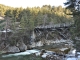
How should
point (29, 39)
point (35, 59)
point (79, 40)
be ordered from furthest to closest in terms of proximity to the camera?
point (29, 39) → point (35, 59) → point (79, 40)

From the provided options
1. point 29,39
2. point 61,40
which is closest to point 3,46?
point 29,39

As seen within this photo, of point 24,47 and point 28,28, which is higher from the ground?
point 28,28

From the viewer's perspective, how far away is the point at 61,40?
65.9 meters

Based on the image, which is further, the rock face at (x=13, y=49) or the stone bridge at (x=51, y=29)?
the stone bridge at (x=51, y=29)

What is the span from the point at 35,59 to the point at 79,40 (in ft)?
52.0

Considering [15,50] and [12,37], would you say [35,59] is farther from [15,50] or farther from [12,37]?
[12,37]

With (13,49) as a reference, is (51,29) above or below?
above

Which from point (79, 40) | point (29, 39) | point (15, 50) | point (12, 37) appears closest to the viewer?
point (79, 40)

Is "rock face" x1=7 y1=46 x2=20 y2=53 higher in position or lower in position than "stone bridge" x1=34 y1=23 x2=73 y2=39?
lower

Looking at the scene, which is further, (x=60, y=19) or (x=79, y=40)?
(x=60, y=19)

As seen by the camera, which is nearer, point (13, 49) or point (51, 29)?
point (13, 49)

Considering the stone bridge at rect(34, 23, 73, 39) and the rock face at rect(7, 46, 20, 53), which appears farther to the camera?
the stone bridge at rect(34, 23, 73, 39)

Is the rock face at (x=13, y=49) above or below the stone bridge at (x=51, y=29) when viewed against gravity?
below

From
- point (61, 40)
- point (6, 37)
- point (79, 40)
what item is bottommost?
point (61, 40)
